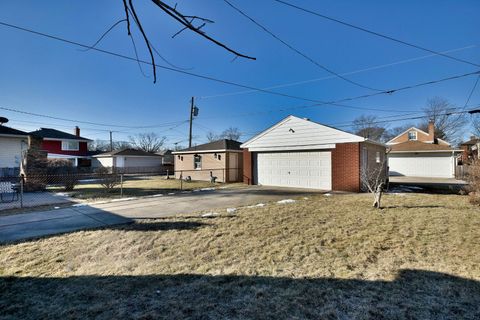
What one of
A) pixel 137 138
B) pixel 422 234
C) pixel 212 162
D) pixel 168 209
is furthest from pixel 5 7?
pixel 137 138

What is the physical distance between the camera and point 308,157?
13.8 meters

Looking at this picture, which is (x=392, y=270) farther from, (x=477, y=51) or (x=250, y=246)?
(x=477, y=51)

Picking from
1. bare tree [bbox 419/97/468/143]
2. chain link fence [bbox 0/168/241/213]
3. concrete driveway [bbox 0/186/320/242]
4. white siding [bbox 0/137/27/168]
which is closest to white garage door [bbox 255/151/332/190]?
chain link fence [bbox 0/168/241/213]

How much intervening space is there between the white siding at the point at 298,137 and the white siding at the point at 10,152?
1473 cm

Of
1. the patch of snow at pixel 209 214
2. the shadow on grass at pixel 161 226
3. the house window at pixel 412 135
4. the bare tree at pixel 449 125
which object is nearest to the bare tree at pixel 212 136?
the house window at pixel 412 135

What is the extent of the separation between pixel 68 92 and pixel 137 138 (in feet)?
130

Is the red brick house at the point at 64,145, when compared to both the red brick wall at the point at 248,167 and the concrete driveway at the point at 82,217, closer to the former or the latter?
the red brick wall at the point at 248,167

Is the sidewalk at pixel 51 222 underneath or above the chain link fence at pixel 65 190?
underneath

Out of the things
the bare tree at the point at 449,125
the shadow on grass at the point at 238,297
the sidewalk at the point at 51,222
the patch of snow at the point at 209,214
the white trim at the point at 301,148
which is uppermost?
the bare tree at the point at 449,125

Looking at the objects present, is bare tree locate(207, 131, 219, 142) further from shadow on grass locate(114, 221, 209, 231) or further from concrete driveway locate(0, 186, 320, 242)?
shadow on grass locate(114, 221, 209, 231)

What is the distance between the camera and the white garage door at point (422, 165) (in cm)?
2311

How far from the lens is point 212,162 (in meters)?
Result: 19.5

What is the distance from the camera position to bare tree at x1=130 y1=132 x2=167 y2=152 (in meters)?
55.8

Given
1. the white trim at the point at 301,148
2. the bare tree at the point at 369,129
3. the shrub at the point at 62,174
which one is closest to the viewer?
the white trim at the point at 301,148
